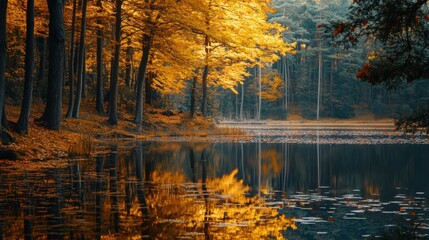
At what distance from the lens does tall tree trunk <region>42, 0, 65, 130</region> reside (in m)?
22.3

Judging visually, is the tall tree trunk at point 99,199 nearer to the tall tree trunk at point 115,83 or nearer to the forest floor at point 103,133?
the forest floor at point 103,133

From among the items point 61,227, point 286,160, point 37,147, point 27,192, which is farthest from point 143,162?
point 61,227

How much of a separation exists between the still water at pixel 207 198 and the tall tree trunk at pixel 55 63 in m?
4.77

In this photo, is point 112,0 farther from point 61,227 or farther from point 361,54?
point 361,54

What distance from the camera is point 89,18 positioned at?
32.2 meters

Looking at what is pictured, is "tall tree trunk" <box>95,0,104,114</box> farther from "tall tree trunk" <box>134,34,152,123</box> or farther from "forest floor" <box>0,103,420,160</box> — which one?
"tall tree trunk" <box>134,34,152,123</box>

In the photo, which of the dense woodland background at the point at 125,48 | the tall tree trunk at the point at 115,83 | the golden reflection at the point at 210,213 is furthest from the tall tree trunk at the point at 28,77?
the tall tree trunk at the point at 115,83

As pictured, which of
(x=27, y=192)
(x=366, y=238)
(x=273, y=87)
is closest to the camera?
(x=366, y=238)

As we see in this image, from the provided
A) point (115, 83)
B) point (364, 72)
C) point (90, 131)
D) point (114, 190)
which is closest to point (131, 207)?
point (114, 190)

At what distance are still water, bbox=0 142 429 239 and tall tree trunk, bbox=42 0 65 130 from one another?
188 inches

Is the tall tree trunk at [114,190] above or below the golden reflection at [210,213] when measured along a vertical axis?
above

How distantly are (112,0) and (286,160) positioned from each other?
16.6 meters

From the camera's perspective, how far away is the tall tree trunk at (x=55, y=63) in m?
22.3

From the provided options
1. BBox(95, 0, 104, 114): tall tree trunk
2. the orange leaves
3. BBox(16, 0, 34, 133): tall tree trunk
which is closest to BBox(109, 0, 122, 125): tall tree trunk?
BBox(95, 0, 104, 114): tall tree trunk
